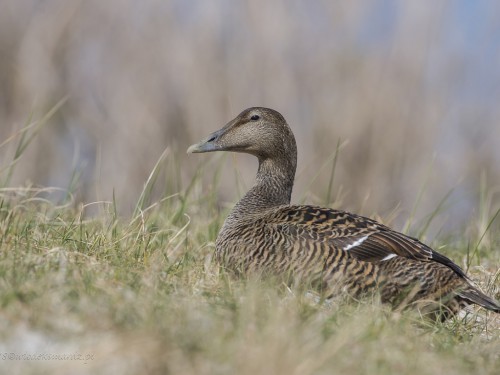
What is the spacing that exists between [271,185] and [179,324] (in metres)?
2.90

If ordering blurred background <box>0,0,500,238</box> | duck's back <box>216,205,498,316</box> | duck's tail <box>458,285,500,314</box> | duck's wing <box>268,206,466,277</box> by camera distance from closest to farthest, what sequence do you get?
1. duck's tail <box>458,285,500,314</box>
2. duck's back <box>216,205,498,316</box>
3. duck's wing <box>268,206,466,277</box>
4. blurred background <box>0,0,500,238</box>

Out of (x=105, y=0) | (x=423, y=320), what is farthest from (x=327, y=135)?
(x=423, y=320)

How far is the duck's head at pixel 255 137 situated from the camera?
5.91 meters

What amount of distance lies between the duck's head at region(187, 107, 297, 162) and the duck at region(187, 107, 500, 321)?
2.29 feet

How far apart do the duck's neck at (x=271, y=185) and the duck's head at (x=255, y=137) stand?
5cm

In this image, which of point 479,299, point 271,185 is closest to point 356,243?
point 479,299

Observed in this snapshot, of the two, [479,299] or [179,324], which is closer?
[179,324]

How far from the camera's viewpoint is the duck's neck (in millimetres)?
5720

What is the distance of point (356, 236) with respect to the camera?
485cm

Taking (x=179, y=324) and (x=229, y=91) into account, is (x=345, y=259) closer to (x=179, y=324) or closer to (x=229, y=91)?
(x=179, y=324)

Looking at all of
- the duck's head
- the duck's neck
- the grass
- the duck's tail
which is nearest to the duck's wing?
the duck's tail

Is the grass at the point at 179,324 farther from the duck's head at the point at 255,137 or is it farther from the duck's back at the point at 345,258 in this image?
the duck's head at the point at 255,137

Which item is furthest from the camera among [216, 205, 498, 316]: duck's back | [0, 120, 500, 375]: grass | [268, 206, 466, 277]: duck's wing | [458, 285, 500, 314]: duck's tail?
[268, 206, 466, 277]: duck's wing

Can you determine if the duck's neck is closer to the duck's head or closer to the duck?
the duck's head
